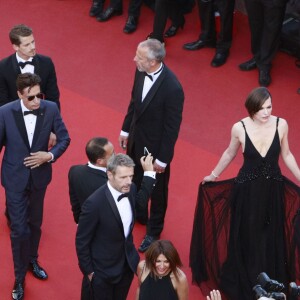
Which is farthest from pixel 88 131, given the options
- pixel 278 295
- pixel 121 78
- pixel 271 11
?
pixel 278 295

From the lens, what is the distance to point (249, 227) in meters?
5.71

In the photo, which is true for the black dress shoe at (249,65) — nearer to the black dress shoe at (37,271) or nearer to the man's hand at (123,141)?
the man's hand at (123,141)

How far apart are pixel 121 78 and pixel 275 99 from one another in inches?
54.8

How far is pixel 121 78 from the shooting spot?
802cm

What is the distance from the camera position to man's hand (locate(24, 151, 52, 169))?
5543mm

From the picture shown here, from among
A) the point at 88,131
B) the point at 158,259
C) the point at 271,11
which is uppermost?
the point at 271,11

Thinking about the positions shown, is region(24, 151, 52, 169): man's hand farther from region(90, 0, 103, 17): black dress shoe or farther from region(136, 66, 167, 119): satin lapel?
region(90, 0, 103, 17): black dress shoe

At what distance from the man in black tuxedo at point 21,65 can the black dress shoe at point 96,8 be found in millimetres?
2938

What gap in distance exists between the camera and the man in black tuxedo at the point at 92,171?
5.11m

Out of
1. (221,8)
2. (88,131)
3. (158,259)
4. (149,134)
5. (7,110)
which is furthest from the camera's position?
(221,8)

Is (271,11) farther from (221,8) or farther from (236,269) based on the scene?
(236,269)

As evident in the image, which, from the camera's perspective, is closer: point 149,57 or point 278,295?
point 278,295

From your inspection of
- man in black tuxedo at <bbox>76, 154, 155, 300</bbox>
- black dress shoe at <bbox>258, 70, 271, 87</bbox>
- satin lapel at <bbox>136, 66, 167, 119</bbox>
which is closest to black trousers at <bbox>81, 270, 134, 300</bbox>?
man in black tuxedo at <bbox>76, 154, 155, 300</bbox>

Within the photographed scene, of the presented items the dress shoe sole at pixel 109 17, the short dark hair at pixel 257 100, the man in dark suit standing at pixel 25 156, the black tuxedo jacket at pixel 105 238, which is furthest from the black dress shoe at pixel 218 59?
the black tuxedo jacket at pixel 105 238
